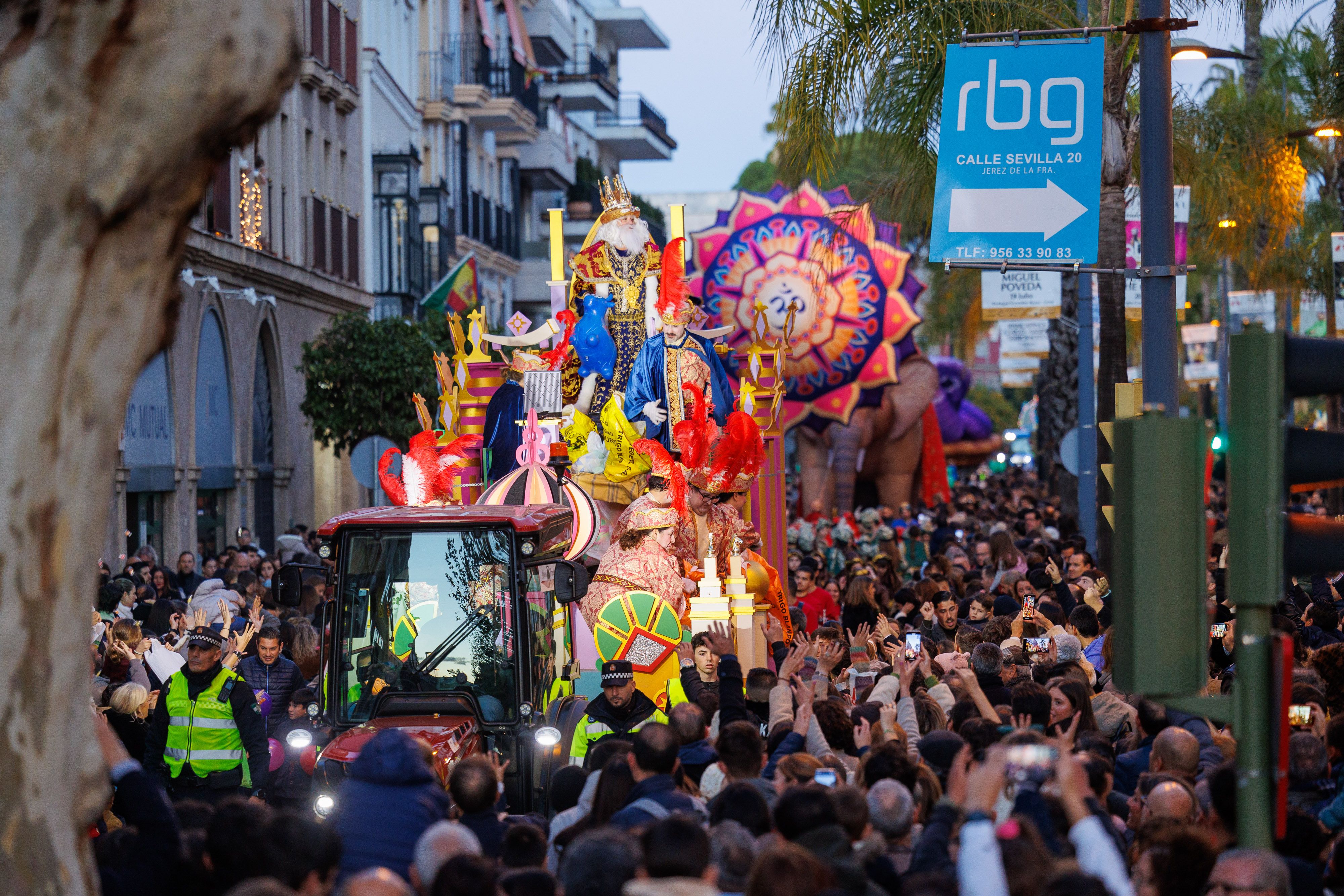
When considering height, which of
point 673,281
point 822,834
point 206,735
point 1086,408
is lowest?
point 206,735

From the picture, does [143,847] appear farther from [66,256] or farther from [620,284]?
[620,284]

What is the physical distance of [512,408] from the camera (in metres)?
14.8

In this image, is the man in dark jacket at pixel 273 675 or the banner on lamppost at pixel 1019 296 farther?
the banner on lamppost at pixel 1019 296

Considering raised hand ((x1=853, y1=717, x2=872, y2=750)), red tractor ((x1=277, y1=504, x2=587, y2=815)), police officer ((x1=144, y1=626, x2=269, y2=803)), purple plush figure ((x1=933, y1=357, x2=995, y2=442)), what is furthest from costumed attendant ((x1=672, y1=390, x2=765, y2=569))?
purple plush figure ((x1=933, y1=357, x2=995, y2=442))

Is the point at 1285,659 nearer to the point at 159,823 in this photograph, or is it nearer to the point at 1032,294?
the point at 159,823

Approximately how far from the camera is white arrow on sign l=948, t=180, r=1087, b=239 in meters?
9.34

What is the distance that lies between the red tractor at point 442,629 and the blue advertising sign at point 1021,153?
2.92 m

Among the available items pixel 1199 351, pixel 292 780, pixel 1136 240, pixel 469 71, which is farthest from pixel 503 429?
pixel 1199 351

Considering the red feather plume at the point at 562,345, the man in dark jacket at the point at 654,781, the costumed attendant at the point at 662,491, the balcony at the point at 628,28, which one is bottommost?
the man in dark jacket at the point at 654,781

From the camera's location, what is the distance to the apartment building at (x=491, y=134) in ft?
108

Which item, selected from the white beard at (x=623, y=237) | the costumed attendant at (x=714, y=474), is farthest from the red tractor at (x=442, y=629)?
the white beard at (x=623, y=237)

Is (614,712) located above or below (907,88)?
below

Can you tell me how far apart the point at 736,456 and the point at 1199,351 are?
1300 inches

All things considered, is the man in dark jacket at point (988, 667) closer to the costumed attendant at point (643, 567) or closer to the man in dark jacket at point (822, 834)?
the man in dark jacket at point (822, 834)
